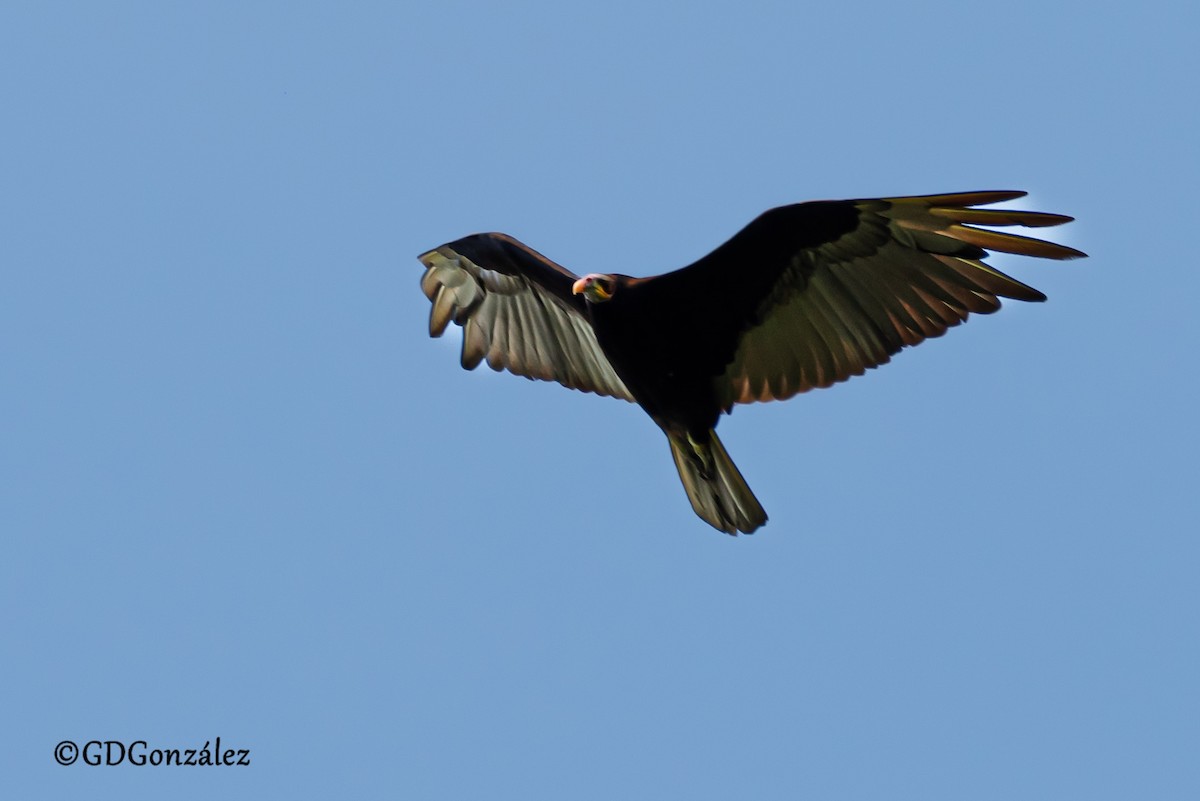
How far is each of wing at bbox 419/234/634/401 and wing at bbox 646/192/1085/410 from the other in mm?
1253

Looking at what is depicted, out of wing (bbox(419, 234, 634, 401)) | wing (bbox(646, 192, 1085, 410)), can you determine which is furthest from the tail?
wing (bbox(419, 234, 634, 401))

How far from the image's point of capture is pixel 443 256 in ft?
31.2

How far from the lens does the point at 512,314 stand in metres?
9.52

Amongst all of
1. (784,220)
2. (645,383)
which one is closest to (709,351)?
(645,383)

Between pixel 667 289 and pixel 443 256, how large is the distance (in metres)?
2.31

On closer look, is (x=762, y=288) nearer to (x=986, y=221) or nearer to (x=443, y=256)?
(x=986, y=221)

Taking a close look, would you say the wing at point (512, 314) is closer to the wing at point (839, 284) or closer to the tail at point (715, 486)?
the tail at point (715, 486)

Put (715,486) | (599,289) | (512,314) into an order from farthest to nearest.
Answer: (512,314), (715,486), (599,289)

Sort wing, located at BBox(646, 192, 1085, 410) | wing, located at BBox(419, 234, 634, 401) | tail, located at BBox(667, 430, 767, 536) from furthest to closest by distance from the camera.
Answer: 1. wing, located at BBox(419, 234, 634, 401)
2. tail, located at BBox(667, 430, 767, 536)
3. wing, located at BBox(646, 192, 1085, 410)

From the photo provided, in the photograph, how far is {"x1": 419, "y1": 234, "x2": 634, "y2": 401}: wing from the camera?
9.16 metres

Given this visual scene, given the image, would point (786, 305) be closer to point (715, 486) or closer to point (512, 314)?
point (715, 486)

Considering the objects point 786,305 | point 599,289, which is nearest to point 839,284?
point 786,305

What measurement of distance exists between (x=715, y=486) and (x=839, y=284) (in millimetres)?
1507

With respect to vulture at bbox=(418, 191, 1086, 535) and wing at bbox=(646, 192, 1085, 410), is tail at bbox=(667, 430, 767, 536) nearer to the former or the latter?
vulture at bbox=(418, 191, 1086, 535)
